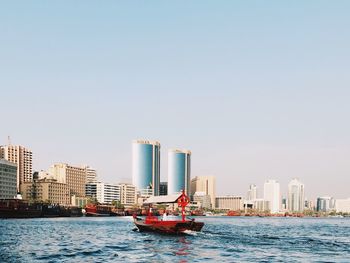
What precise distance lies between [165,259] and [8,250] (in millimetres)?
19269

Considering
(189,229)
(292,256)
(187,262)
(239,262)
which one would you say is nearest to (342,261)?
(292,256)

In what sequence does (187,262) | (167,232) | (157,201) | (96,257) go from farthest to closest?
(157,201), (167,232), (96,257), (187,262)

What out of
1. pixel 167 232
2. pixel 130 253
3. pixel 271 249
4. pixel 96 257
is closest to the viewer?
pixel 96 257

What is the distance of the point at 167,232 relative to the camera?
80.7 meters

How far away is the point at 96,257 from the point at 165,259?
7039 mm

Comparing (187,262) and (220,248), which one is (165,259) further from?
(220,248)

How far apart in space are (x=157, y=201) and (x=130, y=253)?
39.6m

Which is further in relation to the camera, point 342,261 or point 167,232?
point 167,232

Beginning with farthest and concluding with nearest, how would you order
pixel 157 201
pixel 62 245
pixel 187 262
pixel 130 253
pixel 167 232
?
pixel 157 201
pixel 167 232
pixel 62 245
pixel 130 253
pixel 187 262

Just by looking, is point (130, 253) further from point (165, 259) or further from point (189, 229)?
point (189, 229)

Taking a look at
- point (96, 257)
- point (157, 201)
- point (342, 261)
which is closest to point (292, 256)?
point (342, 261)

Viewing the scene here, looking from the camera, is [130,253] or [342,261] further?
[130,253]

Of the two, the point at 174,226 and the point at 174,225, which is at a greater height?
the point at 174,225

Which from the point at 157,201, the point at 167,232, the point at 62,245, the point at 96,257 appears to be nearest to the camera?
the point at 96,257
